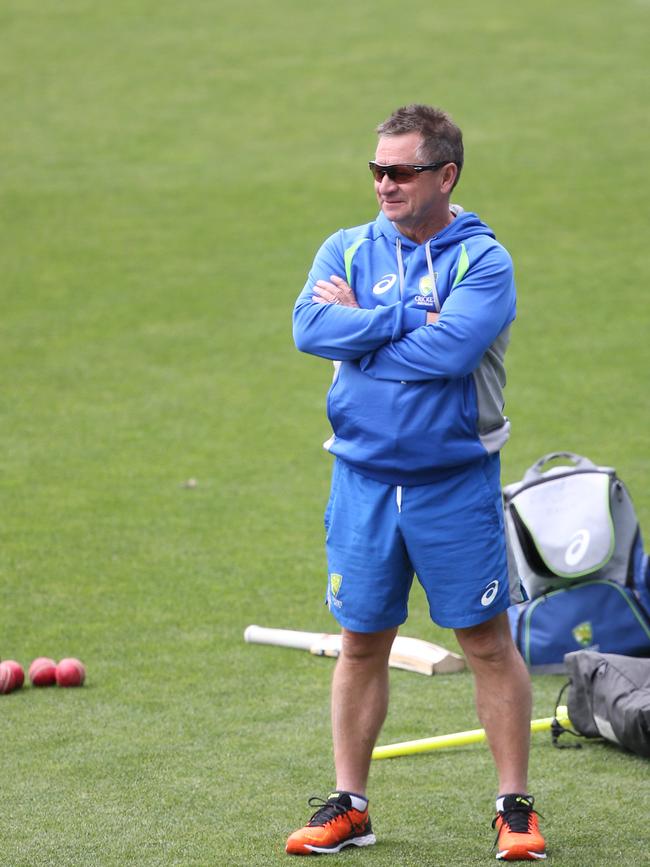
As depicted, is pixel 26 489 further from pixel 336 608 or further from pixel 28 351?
pixel 336 608

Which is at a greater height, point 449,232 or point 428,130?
point 428,130

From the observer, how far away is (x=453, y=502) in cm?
384

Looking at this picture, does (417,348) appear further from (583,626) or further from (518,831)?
(583,626)

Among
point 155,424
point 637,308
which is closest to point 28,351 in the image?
point 155,424

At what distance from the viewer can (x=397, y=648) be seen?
5.70 m

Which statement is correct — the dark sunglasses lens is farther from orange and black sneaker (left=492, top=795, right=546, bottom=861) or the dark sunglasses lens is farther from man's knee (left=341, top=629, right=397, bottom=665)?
orange and black sneaker (left=492, top=795, right=546, bottom=861)

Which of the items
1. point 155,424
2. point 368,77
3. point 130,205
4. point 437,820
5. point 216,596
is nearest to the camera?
point 437,820

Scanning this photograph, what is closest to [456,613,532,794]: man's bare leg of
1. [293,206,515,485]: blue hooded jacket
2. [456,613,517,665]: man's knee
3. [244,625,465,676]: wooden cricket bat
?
[456,613,517,665]: man's knee

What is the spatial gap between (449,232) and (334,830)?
5.50ft

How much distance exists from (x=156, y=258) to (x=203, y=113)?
13.3 feet

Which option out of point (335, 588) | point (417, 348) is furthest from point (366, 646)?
point (417, 348)

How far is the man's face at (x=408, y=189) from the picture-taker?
3.80m

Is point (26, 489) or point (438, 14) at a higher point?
point (438, 14)

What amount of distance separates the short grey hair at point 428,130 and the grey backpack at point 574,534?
2069 millimetres
